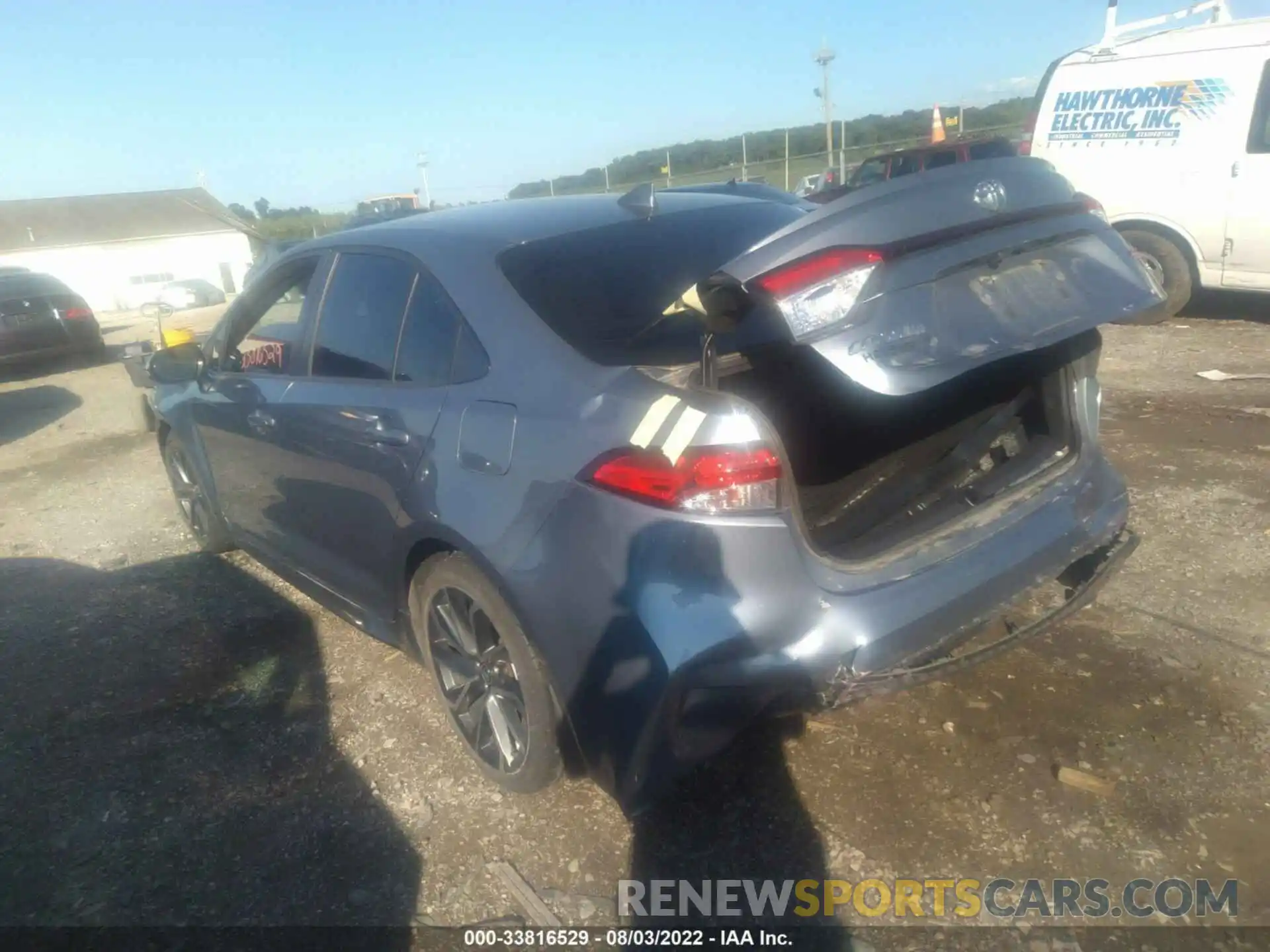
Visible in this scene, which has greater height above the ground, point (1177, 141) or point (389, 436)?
point (1177, 141)

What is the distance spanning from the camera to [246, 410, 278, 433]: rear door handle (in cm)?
347

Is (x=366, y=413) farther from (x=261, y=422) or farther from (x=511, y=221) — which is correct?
(x=261, y=422)

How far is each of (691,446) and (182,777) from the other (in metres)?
2.25

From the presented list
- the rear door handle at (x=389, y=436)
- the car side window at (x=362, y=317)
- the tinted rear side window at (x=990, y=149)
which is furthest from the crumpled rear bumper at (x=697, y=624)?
the tinted rear side window at (x=990, y=149)

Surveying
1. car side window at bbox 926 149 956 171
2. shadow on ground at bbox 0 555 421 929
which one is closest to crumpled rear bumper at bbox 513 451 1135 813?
shadow on ground at bbox 0 555 421 929

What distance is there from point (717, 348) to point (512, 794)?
152 cm

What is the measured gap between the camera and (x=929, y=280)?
82.9 inches

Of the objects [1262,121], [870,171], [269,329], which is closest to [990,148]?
[870,171]

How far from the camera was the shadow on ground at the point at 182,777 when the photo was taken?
8.27 ft

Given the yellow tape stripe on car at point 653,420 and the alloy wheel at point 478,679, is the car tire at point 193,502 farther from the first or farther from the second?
the yellow tape stripe on car at point 653,420

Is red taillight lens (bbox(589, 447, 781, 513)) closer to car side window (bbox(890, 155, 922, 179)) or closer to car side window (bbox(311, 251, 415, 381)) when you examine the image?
car side window (bbox(311, 251, 415, 381))

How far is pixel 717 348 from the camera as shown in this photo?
2.26m

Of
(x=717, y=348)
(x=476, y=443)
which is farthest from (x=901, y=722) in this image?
(x=476, y=443)

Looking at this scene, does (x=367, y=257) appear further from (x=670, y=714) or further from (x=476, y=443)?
(x=670, y=714)
